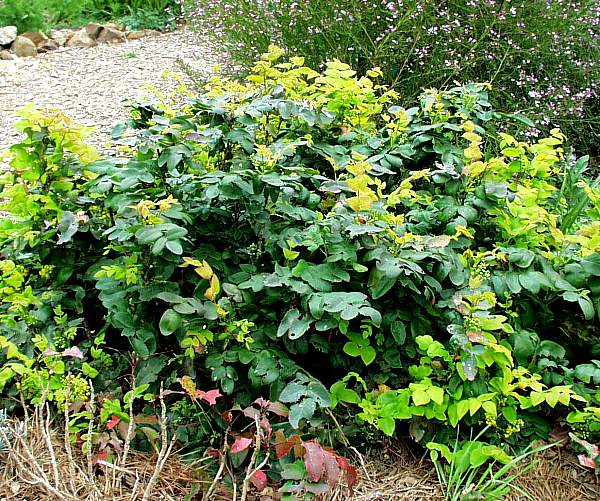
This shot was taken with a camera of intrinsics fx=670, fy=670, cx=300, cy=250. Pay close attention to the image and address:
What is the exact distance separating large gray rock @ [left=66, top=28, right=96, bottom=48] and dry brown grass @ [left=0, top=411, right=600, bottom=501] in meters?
5.79

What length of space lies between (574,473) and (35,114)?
1.87 meters

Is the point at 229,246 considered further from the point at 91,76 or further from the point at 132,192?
the point at 91,76

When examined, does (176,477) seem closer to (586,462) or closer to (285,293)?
(285,293)

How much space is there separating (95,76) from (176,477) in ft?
15.1

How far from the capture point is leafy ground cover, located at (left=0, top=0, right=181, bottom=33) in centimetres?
693

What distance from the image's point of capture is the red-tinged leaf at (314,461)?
62.0 inches

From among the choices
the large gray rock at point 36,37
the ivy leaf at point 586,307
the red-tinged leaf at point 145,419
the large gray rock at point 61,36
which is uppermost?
the ivy leaf at point 586,307

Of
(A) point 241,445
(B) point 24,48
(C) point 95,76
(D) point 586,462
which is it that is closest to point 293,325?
(A) point 241,445

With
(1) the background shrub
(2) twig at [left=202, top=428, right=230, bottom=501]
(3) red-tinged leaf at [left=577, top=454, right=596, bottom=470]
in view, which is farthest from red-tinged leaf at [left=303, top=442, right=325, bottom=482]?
Result: (1) the background shrub

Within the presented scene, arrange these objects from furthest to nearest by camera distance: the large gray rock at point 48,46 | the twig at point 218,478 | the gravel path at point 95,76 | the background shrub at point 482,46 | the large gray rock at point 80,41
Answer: the large gray rock at point 80,41, the large gray rock at point 48,46, the gravel path at point 95,76, the background shrub at point 482,46, the twig at point 218,478

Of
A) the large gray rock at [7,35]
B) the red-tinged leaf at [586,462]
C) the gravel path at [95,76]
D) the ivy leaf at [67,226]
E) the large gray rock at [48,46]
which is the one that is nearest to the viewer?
the red-tinged leaf at [586,462]

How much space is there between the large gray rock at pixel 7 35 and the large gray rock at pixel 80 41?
549 mm

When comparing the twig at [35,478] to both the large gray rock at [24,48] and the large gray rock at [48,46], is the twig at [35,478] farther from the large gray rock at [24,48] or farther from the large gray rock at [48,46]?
the large gray rock at [48,46]

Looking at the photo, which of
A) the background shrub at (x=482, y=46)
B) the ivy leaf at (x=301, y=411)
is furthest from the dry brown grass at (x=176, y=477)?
the background shrub at (x=482, y=46)
